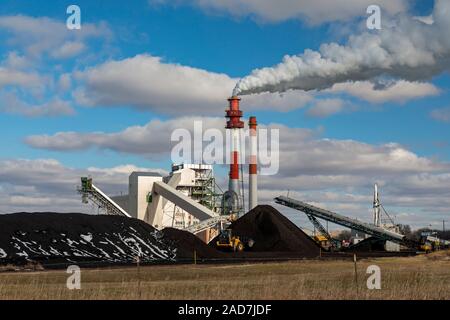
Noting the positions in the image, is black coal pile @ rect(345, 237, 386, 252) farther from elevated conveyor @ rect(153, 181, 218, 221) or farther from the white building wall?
the white building wall

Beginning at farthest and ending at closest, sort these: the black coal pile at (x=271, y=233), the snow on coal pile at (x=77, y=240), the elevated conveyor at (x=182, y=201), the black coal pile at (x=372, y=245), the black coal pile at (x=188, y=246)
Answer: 1. the black coal pile at (x=372, y=245)
2. the elevated conveyor at (x=182, y=201)
3. the black coal pile at (x=271, y=233)
4. the black coal pile at (x=188, y=246)
5. the snow on coal pile at (x=77, y=240)

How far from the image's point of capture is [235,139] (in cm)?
9212

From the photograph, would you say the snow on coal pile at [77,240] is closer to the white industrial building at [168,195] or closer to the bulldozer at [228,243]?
the bulldozer at [228,243]

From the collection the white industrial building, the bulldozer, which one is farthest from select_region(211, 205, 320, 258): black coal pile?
the white industrial building

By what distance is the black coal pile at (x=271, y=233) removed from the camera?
231 feet

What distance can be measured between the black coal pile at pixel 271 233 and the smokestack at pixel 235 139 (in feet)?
39.8

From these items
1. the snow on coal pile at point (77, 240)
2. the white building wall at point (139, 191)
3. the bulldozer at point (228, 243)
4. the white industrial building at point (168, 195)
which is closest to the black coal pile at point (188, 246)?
the snow on coal pile at point (77, 240)

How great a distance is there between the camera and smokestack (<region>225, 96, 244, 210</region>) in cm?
9044

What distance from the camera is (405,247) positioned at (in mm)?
83125

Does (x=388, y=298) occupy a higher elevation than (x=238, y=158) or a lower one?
lower

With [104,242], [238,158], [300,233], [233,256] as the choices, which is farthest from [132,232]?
[238,158]

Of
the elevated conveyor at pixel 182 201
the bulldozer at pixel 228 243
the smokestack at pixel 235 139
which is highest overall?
the smokestack at pixel 235 139
